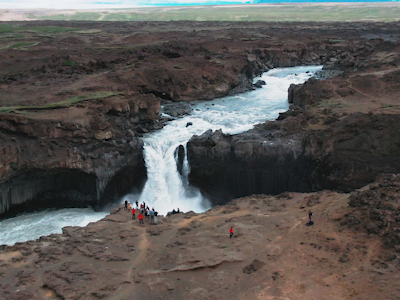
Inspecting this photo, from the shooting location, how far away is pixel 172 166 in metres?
31.5

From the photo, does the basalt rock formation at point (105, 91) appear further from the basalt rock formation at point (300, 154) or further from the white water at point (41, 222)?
the white water at point (41, 222)

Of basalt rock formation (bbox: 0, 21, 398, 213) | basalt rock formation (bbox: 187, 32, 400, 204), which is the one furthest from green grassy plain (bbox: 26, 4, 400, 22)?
basalt rock formation (bbox: 187, 32, 400, 204)

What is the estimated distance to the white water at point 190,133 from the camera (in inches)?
1188

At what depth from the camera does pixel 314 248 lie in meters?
16.9

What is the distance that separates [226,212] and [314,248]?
275 inches

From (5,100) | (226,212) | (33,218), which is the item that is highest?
(5,100)

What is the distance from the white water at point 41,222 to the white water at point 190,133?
130 inches

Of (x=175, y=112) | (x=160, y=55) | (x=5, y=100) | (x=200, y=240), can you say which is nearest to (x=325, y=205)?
(x=200, y=240)

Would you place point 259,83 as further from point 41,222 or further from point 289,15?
point 289,15

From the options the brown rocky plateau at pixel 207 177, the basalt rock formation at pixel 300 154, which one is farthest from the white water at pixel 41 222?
the basalt rock formation at pixel 300 154

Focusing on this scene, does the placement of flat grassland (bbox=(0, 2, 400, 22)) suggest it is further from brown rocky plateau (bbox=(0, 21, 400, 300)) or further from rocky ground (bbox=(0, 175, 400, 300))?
rocky ground (bbox=(0, 175, 400, 300))

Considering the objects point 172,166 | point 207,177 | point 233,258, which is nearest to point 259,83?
point 172,166

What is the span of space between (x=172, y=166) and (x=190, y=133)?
171 inches

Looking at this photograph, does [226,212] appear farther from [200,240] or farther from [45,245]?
[45,245]
